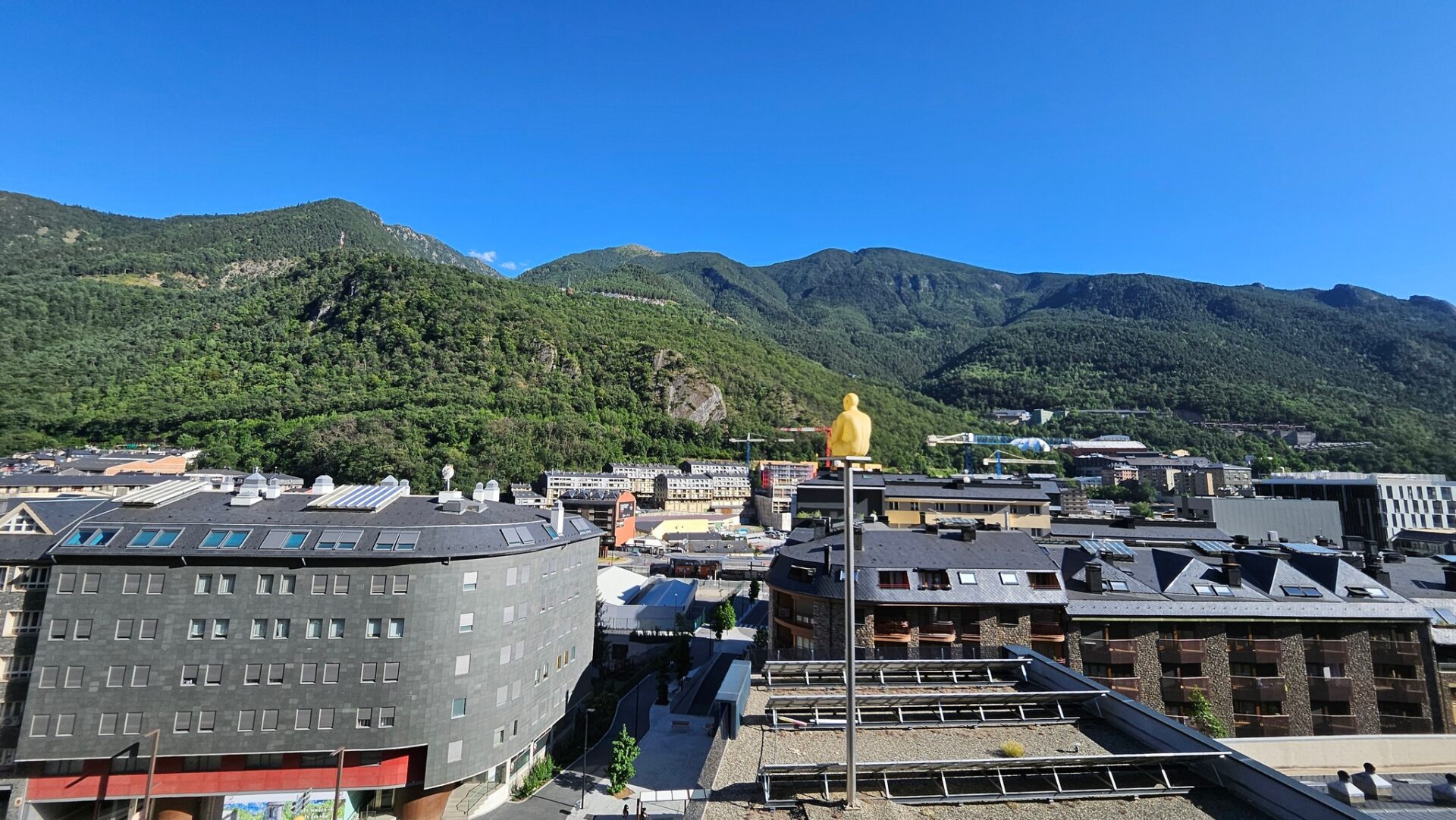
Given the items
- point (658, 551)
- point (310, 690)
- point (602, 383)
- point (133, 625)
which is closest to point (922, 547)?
point (310, 690)

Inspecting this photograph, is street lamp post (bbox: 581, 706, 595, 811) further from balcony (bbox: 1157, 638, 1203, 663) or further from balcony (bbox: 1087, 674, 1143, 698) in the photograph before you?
balcony (bbox: 1157, 638, 1203, 663)

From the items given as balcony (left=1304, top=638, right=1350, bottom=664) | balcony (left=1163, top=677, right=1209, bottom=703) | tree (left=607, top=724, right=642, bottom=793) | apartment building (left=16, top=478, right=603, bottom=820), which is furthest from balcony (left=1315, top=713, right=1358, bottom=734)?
apartment building (left=16, top=478, right=603, bottom=820)

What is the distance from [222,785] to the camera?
2491 centimetres

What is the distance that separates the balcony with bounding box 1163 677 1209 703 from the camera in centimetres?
2852

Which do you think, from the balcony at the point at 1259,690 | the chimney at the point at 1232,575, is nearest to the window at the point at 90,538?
the balcony at the point at 1259,690

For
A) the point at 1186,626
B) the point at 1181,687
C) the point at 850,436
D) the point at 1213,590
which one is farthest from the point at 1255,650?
the point at 850,436

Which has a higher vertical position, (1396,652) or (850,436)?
(850,436)

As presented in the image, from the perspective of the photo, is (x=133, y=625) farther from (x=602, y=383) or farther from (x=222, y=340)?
(x=222, y=340)

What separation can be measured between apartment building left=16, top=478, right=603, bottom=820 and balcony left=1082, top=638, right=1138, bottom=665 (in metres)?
28.2

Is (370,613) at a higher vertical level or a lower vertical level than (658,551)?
higher

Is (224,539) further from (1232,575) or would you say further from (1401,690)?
(1401,690)

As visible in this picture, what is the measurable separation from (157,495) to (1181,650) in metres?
48.3

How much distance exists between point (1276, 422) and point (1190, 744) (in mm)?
246385

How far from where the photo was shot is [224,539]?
86.5ft
